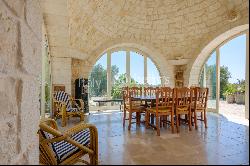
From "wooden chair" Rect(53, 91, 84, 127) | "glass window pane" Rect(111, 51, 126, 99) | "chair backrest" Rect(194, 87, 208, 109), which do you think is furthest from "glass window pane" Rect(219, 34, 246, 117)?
"wooden chair" Rect(53, 91, 84, 127)

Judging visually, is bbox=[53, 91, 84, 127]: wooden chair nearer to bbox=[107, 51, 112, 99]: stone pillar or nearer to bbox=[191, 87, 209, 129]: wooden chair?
bbox=[107, 51, 112, 99]: stone pillar

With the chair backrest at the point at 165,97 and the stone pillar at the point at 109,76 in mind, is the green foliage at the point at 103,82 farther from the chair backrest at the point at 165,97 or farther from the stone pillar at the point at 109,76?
the chair backrest at the point at 165,97

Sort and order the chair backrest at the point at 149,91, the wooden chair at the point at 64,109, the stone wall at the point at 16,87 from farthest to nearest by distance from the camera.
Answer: the chair backrest at the point at 149,91 < the wooden chair at the point at 64,109 < the stone wall at the point at 16,87

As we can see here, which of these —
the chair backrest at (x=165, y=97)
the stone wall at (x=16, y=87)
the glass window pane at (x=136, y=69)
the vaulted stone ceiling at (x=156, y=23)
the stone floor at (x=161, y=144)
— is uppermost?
the vaulted stone ceiling at (x=156, y=23)

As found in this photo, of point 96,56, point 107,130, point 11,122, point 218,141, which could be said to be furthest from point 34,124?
point 96,56

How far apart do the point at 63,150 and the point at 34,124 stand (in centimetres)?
72

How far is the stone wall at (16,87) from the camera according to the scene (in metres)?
0.50

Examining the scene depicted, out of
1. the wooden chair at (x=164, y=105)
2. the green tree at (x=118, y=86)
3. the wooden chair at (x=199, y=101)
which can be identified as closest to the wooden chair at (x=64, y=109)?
the wooden chair at (x=164, y=105)

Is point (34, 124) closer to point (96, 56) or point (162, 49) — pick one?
point (96, 56)

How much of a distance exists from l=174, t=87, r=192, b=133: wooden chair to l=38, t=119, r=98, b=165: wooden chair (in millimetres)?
1767

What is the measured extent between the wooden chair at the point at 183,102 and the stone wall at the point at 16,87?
2.58 metres

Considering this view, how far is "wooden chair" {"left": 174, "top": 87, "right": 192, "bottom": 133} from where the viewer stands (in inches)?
118

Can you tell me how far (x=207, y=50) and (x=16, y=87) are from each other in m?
5.36

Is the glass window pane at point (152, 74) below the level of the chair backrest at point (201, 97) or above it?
above
